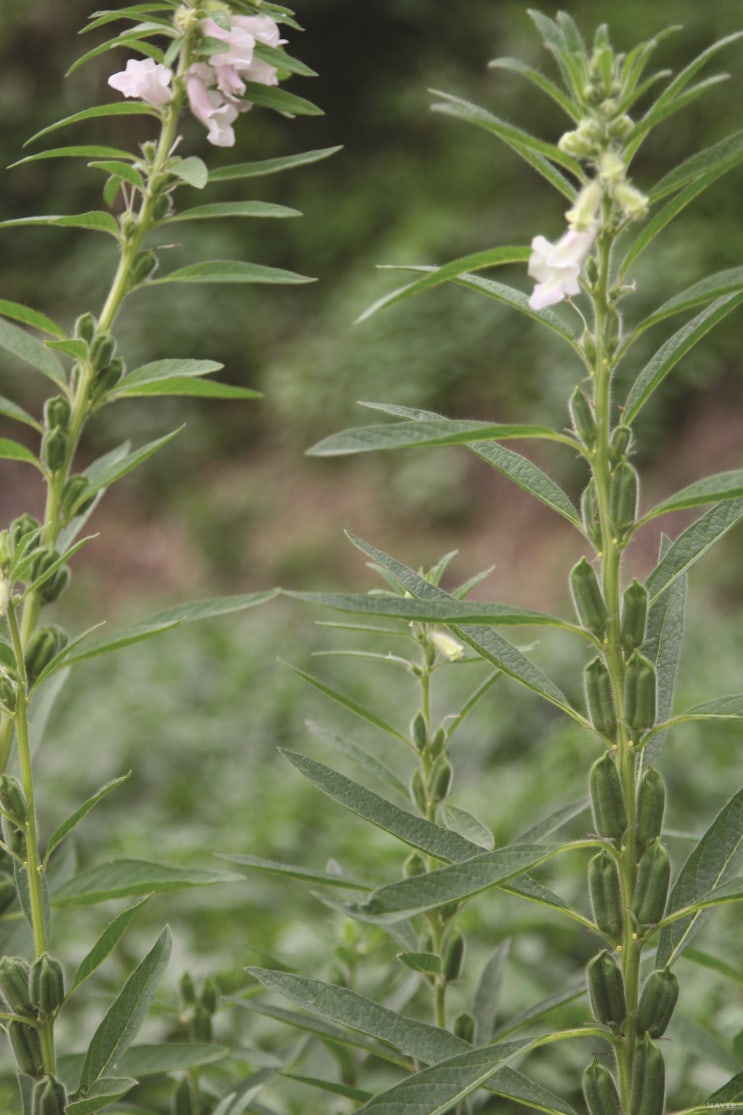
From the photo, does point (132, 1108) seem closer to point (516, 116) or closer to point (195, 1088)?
point (195, 1088)

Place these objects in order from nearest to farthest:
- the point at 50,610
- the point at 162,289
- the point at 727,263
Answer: the point at 50,610 < the point at 727,263 < the point at 162,289

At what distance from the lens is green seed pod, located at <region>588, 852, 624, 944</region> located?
0.63 m

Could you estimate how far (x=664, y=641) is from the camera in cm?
71

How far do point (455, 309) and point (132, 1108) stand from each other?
6151mm

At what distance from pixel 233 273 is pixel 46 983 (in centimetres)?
49

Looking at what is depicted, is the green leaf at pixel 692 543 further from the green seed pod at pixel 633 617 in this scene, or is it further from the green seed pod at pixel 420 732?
the green seed pod at pixel 420 732

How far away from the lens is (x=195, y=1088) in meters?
0.83

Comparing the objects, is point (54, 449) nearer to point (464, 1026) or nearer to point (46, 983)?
point (46, 983)

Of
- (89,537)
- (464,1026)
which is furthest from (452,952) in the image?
(89,537)

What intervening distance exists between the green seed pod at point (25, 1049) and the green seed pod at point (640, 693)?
0.39 metres

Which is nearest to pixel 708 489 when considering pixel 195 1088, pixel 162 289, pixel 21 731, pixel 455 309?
pixel 21 731

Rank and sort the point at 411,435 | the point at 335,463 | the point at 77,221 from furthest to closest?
1. the point at 335,463
2. the point at 77,221
3. the point at 411,435

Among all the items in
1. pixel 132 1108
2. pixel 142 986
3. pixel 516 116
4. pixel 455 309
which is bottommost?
pixel 132 1108

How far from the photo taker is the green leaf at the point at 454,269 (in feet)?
1.78
